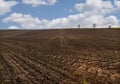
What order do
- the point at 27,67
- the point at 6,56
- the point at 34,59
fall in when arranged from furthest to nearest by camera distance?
the point at 6,56 < the point at 34,59 < the point at 27,67

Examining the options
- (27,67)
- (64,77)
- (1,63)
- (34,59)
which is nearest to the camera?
(64,77)

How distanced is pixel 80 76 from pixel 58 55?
19.9ft

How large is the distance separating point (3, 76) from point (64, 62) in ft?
13.8

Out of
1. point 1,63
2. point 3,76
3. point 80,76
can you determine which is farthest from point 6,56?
point 80,76

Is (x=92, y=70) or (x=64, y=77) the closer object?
(x=64, y=77)

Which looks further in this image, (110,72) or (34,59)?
(34,59)

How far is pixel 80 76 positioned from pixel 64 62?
3344 millimetres

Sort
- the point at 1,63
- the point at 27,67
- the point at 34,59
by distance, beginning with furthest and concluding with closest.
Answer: the point at 34,59, the point at 1,63, the point at 27,67

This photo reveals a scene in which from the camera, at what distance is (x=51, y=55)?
1928 centimetres

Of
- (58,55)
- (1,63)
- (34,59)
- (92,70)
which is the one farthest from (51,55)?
(92,70)

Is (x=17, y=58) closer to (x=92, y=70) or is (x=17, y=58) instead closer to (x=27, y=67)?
(x=27, y=67)

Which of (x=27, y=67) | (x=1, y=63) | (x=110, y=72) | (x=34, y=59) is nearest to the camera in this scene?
(x=110, y=72)

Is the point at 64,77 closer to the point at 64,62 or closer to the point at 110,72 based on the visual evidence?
the point at 110,72

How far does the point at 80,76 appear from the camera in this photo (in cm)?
1331
